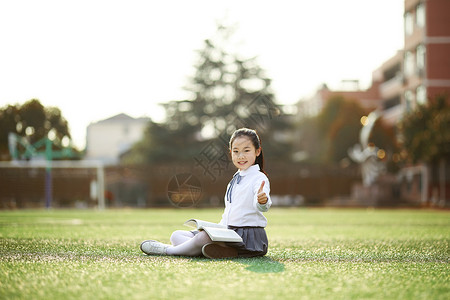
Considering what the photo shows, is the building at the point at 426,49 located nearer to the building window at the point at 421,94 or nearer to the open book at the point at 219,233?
the building window at the point at 421,94

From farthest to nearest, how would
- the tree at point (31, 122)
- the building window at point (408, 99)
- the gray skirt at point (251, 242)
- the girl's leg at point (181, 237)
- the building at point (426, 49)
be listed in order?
the building window at point (408, 99) < the building at point (426, 49) < the tree at point (31, 122) < the girl's leg at point (181, 237) < the gray skirt at point (251, 242)

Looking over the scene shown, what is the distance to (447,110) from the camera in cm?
2694

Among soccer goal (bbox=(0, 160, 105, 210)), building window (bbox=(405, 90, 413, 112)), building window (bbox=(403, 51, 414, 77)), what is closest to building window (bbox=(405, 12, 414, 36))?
building window (bbox=(403, 51, 414, 77))

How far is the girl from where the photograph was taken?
436 cm

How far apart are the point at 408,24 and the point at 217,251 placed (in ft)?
114

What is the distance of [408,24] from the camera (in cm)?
3641

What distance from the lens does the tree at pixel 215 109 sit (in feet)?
113

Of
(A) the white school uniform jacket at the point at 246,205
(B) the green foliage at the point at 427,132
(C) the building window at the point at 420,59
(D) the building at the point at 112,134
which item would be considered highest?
(C) the building window at the point at 420,59

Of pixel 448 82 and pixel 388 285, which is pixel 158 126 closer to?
pixel 448 82

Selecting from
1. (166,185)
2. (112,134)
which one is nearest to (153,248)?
(166,185)

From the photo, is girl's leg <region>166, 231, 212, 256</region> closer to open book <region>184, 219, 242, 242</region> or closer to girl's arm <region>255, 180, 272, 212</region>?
open book <region>184, 219, 242, 242</region>

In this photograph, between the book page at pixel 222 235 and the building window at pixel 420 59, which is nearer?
the book page at pixel 222 235

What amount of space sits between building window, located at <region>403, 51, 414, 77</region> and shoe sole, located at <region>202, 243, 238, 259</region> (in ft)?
111

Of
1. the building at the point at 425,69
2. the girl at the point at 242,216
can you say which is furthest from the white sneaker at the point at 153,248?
the building at the point at 425,69
